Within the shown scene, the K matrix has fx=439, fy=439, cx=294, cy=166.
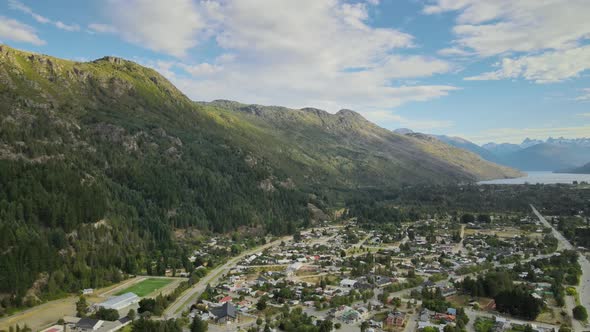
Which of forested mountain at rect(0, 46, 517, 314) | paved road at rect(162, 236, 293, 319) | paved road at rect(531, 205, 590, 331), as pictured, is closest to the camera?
paved road at rect(531, 205, 590, 331)

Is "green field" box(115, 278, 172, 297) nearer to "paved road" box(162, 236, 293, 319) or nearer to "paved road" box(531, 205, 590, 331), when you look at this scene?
"paved road" box(162, 236, 293, 319)

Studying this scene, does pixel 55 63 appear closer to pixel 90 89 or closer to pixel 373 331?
pixel 90 89

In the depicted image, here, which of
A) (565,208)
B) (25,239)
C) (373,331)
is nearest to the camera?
(373,331)

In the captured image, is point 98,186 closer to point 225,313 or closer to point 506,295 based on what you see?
point 225,313

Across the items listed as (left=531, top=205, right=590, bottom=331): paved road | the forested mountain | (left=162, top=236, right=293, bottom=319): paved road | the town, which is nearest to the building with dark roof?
the town

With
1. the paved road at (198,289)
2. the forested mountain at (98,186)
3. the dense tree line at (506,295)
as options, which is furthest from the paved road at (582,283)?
the forested mountain at (98,186)

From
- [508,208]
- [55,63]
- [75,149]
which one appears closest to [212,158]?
[75,149]
